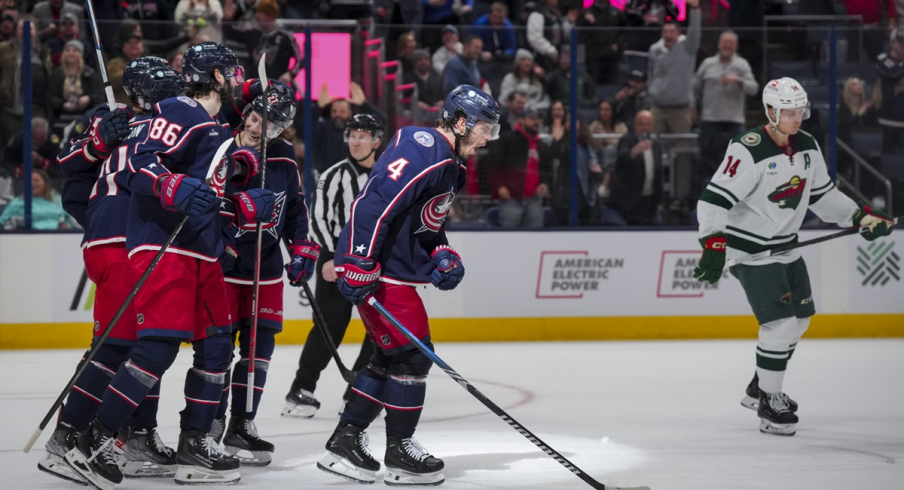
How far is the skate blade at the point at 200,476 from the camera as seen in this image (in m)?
4.21

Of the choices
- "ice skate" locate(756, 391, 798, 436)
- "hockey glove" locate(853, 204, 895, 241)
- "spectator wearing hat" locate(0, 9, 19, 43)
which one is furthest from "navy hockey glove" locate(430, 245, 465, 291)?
"spectator wearing hat" locate(0, 9, 19, 43)

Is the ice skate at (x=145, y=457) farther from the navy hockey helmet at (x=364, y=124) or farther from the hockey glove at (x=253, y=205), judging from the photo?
the navy hockey helmet at (x=364, y=124)

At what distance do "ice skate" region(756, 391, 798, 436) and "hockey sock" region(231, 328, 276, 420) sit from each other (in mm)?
2186

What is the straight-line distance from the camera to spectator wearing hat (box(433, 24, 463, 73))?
29.1 feet

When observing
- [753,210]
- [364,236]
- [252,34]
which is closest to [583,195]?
[252,34]

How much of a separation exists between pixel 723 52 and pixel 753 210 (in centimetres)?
391

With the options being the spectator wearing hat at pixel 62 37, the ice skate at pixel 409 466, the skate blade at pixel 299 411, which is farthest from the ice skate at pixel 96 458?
the spectator wearing hat at pixel 62 37

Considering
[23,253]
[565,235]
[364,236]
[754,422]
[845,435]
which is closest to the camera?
[364,236]

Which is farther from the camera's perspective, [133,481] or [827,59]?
[827,59]

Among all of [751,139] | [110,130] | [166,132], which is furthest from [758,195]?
[110,130]

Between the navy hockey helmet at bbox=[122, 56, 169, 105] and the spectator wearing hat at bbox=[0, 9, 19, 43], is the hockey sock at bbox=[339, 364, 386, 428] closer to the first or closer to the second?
the navy hockey helmet at bbox=[122, 56, 169, 105]

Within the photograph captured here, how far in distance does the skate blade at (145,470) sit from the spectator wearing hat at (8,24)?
4.96 metres

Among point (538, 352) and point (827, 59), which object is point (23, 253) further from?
point (827, 59)

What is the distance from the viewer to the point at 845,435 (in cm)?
528
